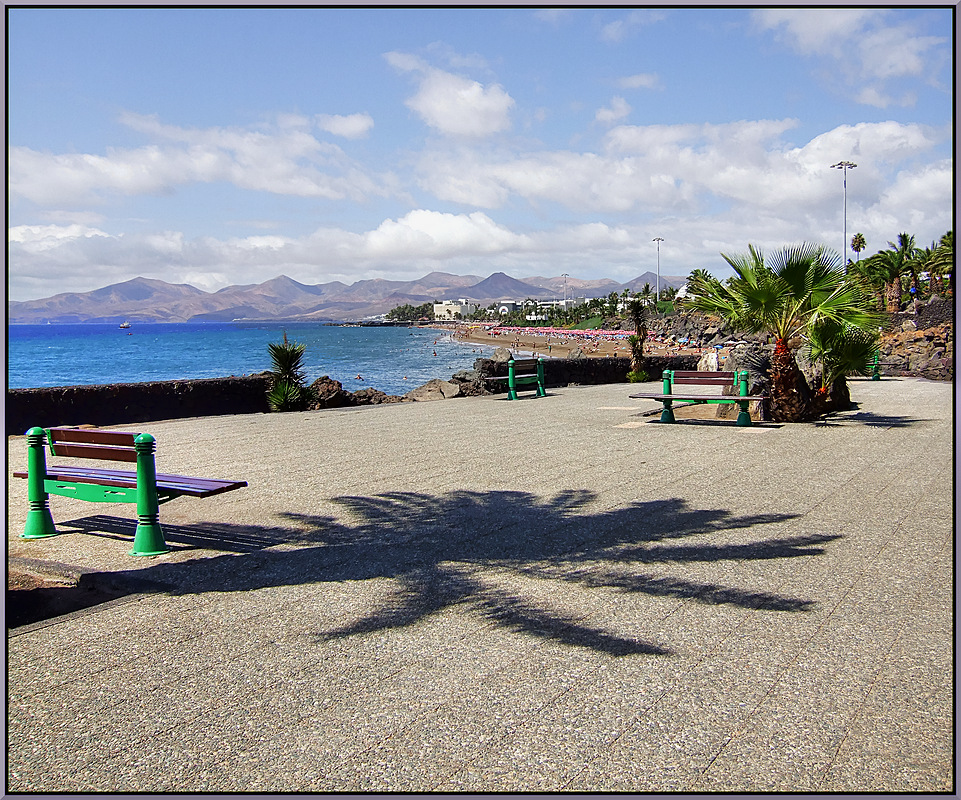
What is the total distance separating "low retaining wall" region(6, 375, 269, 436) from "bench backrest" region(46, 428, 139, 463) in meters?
5.84

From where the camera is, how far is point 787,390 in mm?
12625

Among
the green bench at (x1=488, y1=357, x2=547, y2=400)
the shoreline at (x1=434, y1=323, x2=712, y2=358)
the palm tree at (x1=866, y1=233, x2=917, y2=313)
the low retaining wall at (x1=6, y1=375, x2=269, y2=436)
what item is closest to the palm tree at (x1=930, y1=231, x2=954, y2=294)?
the palm tree at (x1=866, y1=233, x2=917, y2=313)

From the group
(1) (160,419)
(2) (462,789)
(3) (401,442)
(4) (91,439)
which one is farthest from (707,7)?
(1) (160,419)

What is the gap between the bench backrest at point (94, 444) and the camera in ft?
19.7

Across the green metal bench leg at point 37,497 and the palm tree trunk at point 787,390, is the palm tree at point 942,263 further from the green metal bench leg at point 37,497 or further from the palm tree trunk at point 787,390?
the green metal bench leg at point 37,497

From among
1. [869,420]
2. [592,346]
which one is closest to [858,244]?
[592,346]

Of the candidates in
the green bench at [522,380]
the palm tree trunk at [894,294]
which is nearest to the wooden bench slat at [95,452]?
the green bench at [522,380]

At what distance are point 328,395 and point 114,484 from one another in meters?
11.5

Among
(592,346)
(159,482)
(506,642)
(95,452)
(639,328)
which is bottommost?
(506,642)

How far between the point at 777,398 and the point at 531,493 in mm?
6671

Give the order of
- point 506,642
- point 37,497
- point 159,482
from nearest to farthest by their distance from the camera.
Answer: point 506,642
point 159,482
point 37,497

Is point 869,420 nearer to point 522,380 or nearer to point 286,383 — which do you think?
point 522,380

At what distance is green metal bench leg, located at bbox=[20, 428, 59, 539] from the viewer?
19.5 feet

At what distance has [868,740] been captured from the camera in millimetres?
2936
